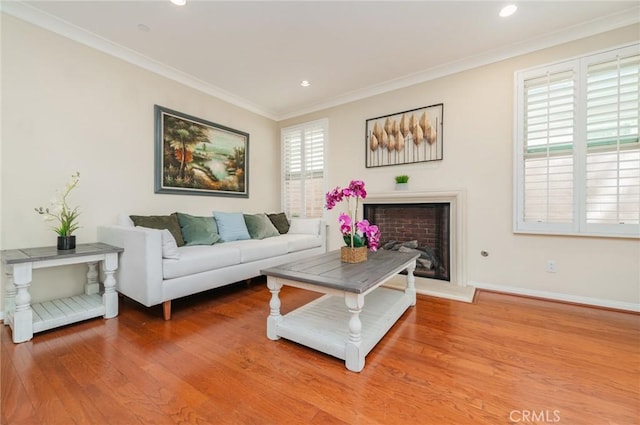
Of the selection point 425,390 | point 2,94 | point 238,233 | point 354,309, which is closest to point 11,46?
point 2,94

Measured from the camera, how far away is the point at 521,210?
2.75m

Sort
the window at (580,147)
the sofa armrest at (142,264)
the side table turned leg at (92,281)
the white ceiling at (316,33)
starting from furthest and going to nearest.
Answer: the side table turned leg at (92,281), the window at (580,147), the white ceiling at (316,33), the sofa armrest at (142,264)

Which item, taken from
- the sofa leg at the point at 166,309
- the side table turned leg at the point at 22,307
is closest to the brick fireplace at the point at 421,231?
the sofa leg at the point at 166,309

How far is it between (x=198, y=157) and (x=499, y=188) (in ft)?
11.9

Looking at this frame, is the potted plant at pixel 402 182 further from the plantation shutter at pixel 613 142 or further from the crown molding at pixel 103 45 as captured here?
the crown molding at pixel 103 45

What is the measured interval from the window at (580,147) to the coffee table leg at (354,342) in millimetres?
2275

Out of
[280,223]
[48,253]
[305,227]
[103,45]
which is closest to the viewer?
[48,253]

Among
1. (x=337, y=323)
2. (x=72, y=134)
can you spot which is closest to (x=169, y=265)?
(x=337, y=323)

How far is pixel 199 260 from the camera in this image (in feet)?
7.87

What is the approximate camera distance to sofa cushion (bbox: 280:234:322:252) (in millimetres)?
3445

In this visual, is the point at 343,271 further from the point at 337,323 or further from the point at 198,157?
the point at 198,157

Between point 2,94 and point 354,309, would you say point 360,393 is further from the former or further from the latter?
point 2,94

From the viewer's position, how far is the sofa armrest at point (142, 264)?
208cm

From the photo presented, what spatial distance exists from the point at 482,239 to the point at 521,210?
479mm
